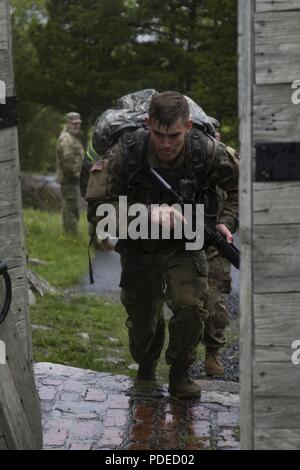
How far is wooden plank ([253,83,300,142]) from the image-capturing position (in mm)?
3725

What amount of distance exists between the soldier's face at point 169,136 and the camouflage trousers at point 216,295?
150 cm

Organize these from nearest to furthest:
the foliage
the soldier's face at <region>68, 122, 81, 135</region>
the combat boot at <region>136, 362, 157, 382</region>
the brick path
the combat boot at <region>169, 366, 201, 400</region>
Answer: the brick path < the combat boot at <region>169, 366, 201, 400</region> < the combat boot at <region>136, 362, 157, 382</region> < the foliage < the soldier's face at <region>68, 122, 81, 135</region>

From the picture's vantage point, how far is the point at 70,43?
24.1 meters

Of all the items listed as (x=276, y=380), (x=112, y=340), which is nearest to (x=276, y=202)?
(x=276, y=380)

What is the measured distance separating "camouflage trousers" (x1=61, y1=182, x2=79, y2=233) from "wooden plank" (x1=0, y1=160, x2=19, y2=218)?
11.2 m

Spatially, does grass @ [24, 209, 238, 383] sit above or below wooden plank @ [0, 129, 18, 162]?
below

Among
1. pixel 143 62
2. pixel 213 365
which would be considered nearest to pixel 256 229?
pixel 213 365

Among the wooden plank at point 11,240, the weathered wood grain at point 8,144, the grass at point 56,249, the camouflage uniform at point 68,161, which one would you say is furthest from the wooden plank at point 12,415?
the camouflage uniform at point 68,161

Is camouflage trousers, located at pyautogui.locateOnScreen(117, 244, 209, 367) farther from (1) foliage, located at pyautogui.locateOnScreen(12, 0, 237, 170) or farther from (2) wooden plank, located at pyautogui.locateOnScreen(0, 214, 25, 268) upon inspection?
(1) foliage, located at pyautogui.locateOnScreen(12, 0, 237, 170)

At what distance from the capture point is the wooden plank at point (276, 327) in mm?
3840

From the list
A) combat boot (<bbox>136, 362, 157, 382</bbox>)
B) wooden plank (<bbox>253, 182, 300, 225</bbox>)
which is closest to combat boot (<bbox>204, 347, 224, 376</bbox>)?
combat boot (<bbox>136, 362, 157, 382</bbox>)

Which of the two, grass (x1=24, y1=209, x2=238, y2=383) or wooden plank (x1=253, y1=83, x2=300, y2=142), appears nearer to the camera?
wooden plank (x1=253, y1=83, x2=300, y2=142)
